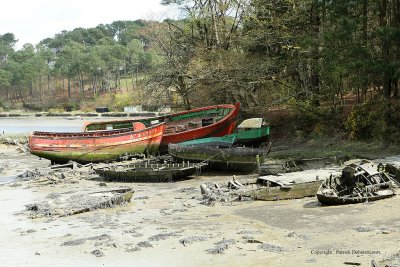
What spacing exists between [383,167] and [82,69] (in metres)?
91.7

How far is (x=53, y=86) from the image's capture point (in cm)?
11956

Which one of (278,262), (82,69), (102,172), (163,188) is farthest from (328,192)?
(82,69)

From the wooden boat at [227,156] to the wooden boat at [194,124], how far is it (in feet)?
18.4

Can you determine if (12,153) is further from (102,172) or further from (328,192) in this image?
(328,192)

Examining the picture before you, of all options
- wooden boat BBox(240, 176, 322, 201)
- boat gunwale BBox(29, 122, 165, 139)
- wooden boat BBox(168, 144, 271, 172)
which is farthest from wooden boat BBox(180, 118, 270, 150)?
wooden boat BBox(240, 176, 322, 201)

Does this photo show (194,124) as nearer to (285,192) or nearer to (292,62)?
(292,62)

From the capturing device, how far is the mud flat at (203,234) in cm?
1175

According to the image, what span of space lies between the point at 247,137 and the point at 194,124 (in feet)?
17.2

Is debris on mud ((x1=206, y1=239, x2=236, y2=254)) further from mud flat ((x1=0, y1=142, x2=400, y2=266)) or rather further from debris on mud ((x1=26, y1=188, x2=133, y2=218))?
debris on mud ((x1=26, y1=188, x2=133, y2=218))

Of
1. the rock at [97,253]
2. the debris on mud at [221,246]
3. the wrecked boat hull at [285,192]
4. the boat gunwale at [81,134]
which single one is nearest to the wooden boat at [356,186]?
the wrecked boat hull at [285,192]

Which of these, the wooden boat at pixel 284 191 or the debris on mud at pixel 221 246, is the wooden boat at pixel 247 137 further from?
the debris on mud at pixel 221 246

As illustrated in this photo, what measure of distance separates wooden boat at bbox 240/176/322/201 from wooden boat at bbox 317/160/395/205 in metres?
0.60

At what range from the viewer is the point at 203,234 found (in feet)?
45.3

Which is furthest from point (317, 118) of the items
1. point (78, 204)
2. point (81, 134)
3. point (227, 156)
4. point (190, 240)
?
point (190, 240)
